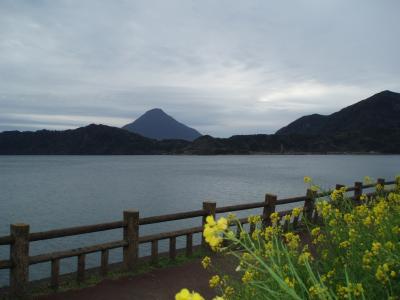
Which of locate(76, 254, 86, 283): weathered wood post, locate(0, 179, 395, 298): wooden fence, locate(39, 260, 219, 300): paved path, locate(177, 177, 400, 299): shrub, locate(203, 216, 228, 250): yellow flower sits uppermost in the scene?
locate(203, 216, 228, 250): yellow flower

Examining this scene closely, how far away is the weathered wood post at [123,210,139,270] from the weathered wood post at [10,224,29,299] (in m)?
1.92

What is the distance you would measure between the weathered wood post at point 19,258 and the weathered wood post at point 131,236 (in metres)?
1.92

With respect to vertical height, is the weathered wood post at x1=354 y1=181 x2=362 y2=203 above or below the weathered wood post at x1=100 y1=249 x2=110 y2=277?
above

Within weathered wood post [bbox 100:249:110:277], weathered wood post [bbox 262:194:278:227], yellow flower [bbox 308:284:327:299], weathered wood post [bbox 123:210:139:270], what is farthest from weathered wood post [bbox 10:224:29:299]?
weathered wood post [bbox 262:194:278:227]

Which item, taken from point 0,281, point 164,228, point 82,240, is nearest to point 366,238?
point 0,281

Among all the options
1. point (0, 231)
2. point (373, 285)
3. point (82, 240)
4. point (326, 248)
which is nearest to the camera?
point (373, 285)

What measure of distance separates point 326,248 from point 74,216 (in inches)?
1457

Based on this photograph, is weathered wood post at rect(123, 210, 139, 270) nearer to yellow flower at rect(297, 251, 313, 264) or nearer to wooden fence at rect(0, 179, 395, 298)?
wooden fence at rect(0, 179, 395, 298)

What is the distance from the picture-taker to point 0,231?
3070cm

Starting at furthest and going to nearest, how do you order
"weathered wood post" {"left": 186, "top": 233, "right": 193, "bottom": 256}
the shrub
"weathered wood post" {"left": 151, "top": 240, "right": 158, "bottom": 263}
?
"weathered wood post" {"left": 186, "top": 233, "right": 193, "bottom": 256} → "weathered wood post" {"left": 151, "top": 240, "right": 158, "bottom": 263} → the shrub

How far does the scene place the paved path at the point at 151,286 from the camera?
7168 millimetres

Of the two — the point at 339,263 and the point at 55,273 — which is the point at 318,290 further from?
the point at 55,273

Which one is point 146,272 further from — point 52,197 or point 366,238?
point 52,197

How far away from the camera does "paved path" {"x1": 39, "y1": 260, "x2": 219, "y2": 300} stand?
7.17 m
